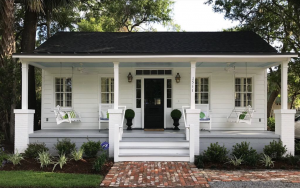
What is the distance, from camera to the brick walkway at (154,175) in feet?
17.9

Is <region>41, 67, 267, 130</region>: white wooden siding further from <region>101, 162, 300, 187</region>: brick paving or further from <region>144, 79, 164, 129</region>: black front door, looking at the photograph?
<region>101, 162, 300, 187</region>: brick paving

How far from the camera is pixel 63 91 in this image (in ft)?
34.5

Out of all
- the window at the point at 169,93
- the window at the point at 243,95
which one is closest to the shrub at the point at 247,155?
the window at the point at 243,95

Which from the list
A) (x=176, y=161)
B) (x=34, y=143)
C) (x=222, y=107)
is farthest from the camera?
(x=222, y=107)

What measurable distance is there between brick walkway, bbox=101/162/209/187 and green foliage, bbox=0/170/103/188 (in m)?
0.33

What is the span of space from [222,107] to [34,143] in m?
6.97

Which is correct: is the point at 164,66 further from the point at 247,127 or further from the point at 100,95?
the point at 247,127

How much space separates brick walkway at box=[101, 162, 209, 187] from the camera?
17.9ft

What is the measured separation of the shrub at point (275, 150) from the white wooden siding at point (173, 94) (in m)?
2.63

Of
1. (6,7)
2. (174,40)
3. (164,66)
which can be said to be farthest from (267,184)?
(6,7)

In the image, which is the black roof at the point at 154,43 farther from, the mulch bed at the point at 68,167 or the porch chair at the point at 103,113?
the mulch bed at the point at 68,167

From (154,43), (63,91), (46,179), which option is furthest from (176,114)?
(46,179)

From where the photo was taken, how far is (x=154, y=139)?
8.38 meters

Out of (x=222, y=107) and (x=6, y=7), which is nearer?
(x=6, y=7)
